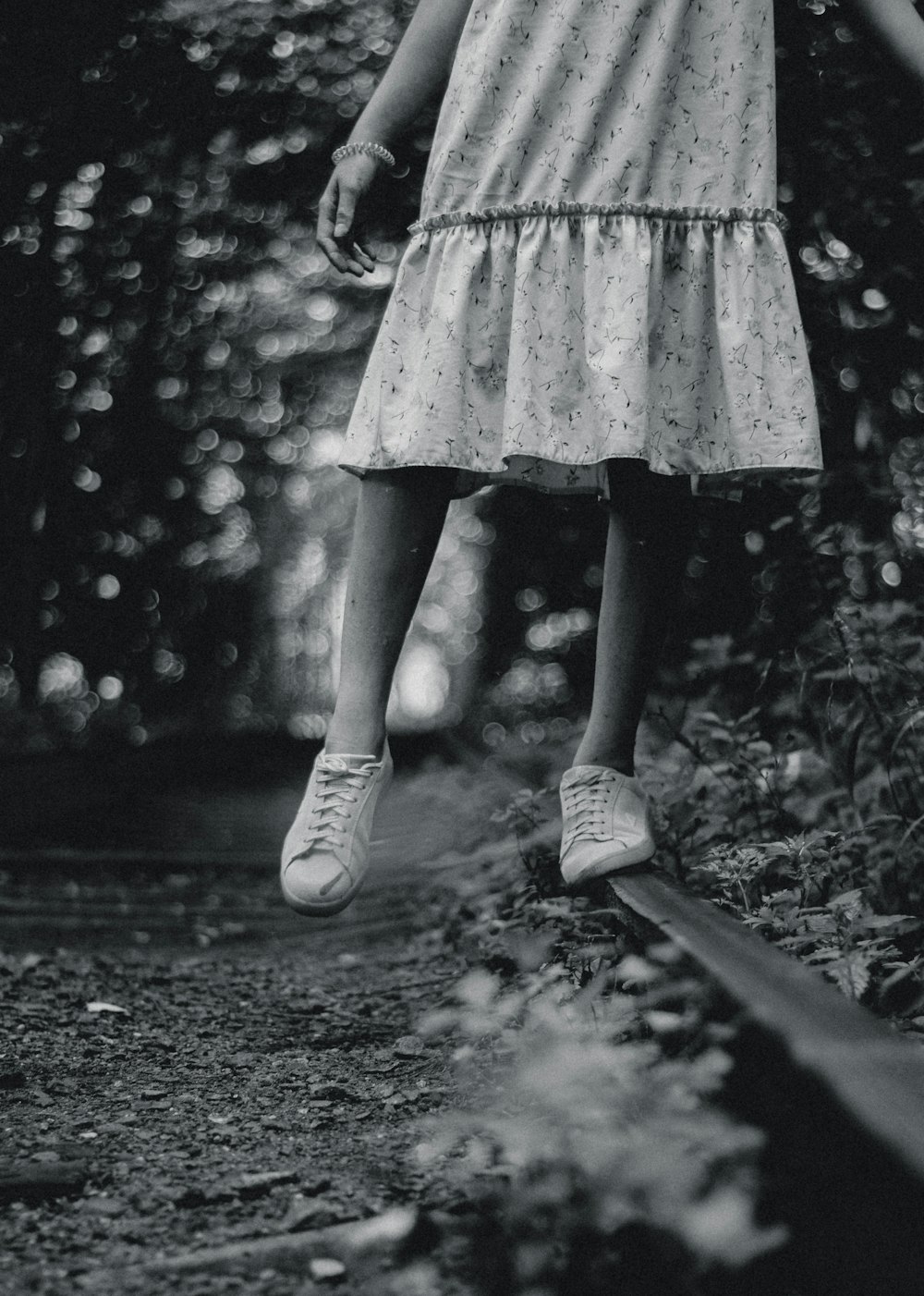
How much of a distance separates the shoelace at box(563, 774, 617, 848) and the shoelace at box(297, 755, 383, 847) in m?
0.34

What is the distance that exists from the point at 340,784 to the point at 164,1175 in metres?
0.66

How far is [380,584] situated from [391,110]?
2.74 ft

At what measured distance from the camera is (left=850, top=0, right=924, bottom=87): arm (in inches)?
70.0

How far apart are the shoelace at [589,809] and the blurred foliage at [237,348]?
0.77 meters

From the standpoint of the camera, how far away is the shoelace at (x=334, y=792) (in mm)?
1729

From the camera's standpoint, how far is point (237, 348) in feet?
38.3

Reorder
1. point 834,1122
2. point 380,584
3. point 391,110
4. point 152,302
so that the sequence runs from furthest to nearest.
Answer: point 152,302 < point 391,110 < point 380,584 < point 834,1122

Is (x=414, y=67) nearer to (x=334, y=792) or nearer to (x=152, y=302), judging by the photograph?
(x=334, y=792)

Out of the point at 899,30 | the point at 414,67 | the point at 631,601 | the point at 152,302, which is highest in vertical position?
the point at 899,30

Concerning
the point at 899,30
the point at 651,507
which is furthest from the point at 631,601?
the point at 899,30

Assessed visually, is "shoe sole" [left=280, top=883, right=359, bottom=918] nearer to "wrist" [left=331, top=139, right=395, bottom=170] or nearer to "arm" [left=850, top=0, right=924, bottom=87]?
"wrist" [left=331, top=139, right=395, bottom=170]

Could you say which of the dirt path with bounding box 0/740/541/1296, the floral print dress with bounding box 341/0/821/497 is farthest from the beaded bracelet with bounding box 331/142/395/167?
the dirt path with bounding box 0/740/541/1296

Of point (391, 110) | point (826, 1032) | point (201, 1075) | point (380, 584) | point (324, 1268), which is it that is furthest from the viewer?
point (391, 110)

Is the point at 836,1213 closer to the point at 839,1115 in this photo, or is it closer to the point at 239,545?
the point at 839,1115
